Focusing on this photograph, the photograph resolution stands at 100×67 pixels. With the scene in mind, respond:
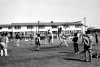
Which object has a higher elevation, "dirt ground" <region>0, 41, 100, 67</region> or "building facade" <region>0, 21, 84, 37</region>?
"building facade" <region>0, 21, 84, 37</region>

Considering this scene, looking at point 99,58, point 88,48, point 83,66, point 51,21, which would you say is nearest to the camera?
point 83,66

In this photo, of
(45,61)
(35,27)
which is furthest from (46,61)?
(35,27)

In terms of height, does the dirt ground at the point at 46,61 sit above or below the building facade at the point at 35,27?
below

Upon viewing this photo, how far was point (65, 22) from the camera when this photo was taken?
2218 inches

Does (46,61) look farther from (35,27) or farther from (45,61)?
(35,27)

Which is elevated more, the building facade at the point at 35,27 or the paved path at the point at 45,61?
the building facade at the point at 35,27

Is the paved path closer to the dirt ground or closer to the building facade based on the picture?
the dirt ground

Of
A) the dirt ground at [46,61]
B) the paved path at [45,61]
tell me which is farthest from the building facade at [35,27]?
the paved path at [45,61]

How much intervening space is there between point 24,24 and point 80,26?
1921cm

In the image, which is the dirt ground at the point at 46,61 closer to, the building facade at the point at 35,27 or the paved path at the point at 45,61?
the paved path at the point at 45,61

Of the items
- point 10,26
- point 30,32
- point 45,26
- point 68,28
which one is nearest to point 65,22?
point 68,28

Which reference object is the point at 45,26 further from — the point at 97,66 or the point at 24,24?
the point at 97,66

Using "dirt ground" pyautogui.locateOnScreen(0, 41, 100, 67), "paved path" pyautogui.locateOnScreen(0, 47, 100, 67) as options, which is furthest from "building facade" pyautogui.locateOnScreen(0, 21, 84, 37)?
"paved path" pyautogui.locateOnScreen(0, 47, 100, 67)

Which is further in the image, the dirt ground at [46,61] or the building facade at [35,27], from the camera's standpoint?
the building facade at [35,27]
